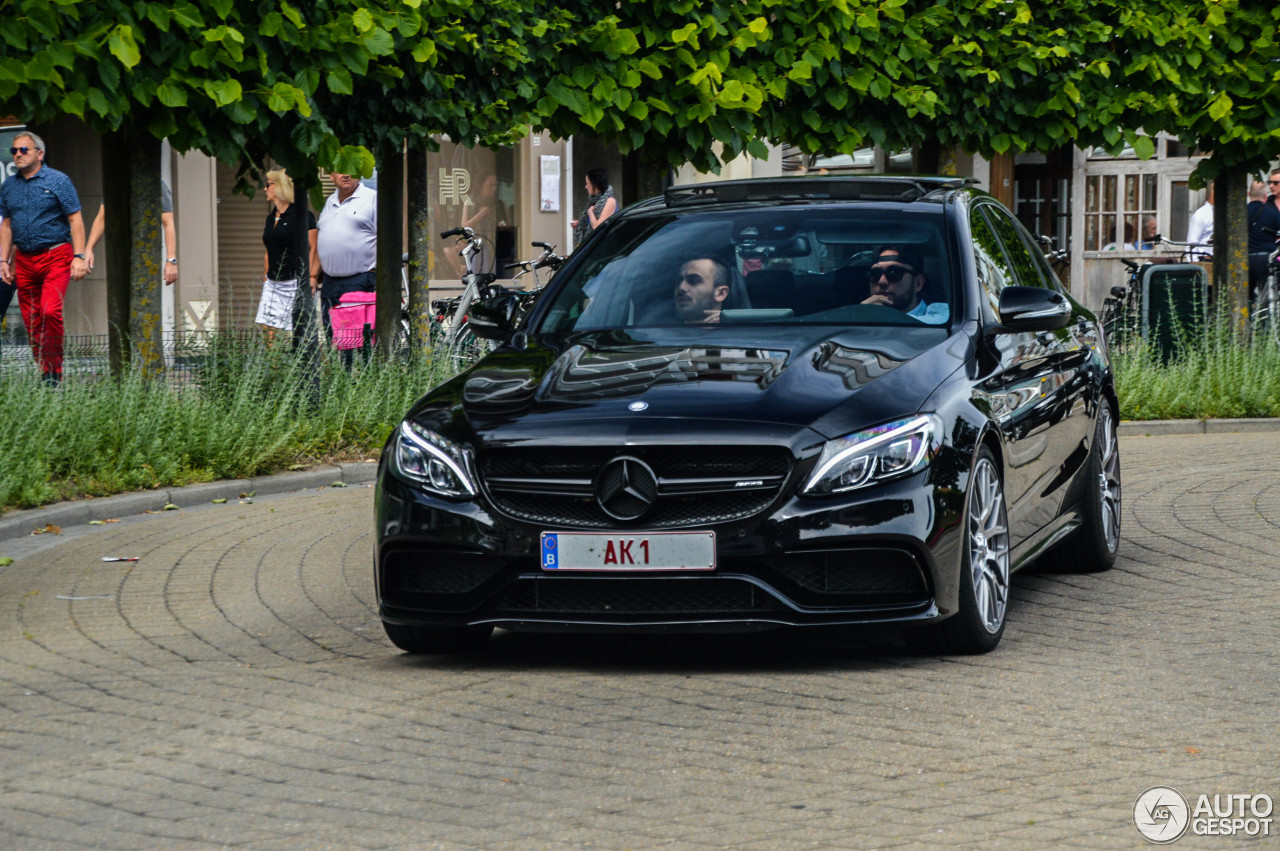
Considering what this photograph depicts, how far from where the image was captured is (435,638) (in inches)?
276

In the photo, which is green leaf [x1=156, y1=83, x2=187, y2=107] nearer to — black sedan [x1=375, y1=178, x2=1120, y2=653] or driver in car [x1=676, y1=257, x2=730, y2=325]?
black sedan [x1=375, y1=178, x2=1120, y2=653]

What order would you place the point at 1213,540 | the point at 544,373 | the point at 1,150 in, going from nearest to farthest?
the point at 544,373, the point at 1213,540, the point at 1,150

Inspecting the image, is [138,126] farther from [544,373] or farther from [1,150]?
[1,150]

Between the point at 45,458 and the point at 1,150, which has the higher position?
the point at 1,150


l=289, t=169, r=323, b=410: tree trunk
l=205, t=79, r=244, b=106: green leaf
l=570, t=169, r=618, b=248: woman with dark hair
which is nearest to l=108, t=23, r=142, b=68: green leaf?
l=205, t=79, r=244, b=106: green leaf

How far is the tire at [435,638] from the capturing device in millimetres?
6957

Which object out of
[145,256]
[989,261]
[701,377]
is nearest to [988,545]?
[701,377]

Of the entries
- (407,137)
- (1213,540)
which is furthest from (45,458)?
(1213,540)

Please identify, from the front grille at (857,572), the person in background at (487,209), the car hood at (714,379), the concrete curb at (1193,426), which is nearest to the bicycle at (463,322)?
the person in background at (487,209)

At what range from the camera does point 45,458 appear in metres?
11.2

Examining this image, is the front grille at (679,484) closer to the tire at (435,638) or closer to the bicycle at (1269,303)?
the tire at (435,638)

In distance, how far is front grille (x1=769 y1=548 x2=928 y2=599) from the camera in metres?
6.37

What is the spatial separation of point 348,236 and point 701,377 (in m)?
10.2

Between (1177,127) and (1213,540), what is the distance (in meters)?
8.97
